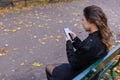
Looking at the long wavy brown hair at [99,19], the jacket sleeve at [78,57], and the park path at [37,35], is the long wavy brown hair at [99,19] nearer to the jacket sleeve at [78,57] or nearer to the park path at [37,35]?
Result: the jacket sleeve at [78,57]

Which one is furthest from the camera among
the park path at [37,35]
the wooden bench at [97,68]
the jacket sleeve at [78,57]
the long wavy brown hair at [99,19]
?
the park path at [37,35]

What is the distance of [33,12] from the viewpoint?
11570mm

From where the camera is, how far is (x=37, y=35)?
27.4 feet

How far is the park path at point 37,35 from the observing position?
613 centimetres

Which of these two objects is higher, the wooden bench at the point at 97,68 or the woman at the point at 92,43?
the woman at the point at 92,43

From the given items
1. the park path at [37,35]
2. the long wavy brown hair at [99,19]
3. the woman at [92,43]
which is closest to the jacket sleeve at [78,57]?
the woman at [92,43]

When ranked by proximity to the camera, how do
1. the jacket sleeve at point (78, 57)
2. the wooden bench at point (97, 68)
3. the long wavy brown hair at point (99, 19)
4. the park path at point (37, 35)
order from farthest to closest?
the park path at point (37, 35) < the long wavy brown hair at point (99, 19) < the jacket sleeve at point (78, 57) < the wooden bench at point (97, 68)

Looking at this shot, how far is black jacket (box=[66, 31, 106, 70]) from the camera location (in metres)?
3.65

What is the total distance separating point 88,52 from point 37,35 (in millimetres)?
4784

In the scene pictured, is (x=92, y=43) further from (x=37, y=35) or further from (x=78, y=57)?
(x=37, y=35)

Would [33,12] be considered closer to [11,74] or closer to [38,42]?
[38,42]

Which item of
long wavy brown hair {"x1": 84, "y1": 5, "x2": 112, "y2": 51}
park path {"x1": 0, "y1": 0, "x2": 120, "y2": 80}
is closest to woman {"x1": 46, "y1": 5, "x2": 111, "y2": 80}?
long wavy brown hair {"x1": 84, "y1": 5, "x2": 112, "y2": 51}

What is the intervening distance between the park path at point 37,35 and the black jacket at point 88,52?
193 cm

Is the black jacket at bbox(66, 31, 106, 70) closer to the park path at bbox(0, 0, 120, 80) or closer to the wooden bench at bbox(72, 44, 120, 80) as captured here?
the wooden bench at bbox(72, 44, 120, 80)
